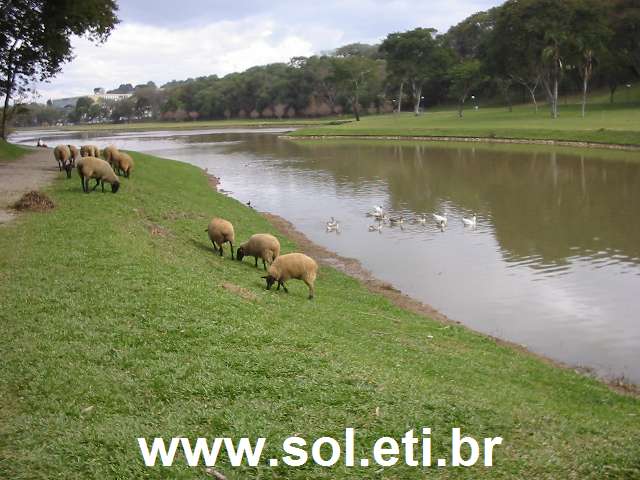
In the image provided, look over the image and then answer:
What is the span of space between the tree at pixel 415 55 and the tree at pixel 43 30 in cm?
5662

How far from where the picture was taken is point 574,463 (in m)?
5.88

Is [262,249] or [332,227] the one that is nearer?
[262,249]

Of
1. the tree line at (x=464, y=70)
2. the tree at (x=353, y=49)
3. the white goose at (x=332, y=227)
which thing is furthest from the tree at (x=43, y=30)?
the tree at (x=353, y=49)

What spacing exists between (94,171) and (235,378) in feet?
45.1

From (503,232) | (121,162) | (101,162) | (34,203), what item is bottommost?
(503,232)

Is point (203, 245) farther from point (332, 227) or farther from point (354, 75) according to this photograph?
point (354, 75)

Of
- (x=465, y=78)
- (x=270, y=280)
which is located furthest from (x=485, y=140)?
(x=270, y=280)

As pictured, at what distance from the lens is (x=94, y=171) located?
19.1 meters

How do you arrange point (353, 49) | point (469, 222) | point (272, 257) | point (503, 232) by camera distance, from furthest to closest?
point (353, 49)
point (469, 222)
point (503, 232)
point (272, 257)

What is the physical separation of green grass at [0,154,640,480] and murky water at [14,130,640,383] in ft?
8.04

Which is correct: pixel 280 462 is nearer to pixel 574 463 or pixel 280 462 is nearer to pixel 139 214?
pixel 574 463

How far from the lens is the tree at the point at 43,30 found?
29344mm

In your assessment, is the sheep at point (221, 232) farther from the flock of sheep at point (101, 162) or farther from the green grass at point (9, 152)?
the green grass at point (9, 152)

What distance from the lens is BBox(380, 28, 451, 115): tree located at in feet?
278
